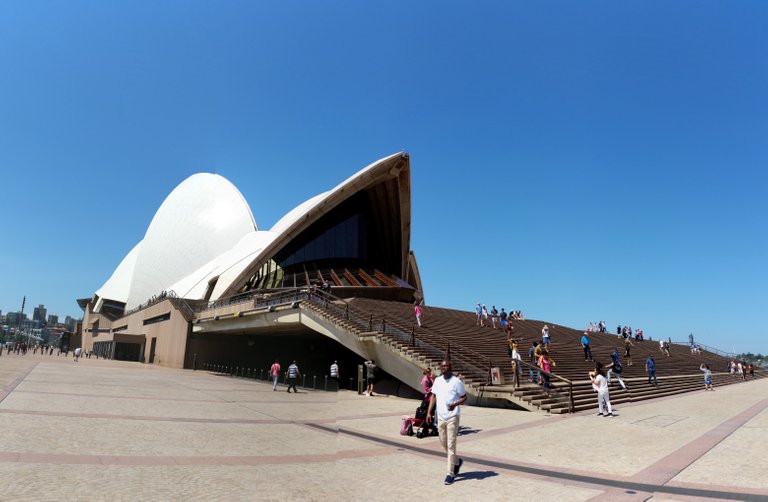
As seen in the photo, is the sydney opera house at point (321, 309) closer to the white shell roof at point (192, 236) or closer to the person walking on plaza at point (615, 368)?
the white shell roof at point (192, 236)

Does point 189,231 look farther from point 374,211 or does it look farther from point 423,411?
point 423,411

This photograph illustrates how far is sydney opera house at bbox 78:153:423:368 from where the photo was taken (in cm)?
3228

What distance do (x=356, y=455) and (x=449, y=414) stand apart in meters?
1.83

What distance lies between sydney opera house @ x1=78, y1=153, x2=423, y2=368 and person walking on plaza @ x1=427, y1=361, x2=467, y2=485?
15109 mm

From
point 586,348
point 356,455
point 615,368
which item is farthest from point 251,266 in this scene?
point 356,455

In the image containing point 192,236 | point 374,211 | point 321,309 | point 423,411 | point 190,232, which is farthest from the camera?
point 190,232

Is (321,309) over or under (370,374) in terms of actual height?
over

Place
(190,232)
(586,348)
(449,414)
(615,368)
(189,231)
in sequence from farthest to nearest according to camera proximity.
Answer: (189,231)
(190,232)
(586,348)
(615,368)
(449,414)

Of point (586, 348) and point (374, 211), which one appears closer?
point (586, 348)

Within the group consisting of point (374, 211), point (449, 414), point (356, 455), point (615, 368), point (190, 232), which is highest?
point (374, 211)

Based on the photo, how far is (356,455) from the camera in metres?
6.51

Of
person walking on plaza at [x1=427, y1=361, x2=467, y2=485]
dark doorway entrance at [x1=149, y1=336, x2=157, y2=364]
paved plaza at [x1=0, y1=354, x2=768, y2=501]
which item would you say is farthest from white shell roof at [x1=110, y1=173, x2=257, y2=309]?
person walking on plaza at [x1=427, y1=361, x2=467, y2=485]

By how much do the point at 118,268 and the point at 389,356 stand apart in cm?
7977

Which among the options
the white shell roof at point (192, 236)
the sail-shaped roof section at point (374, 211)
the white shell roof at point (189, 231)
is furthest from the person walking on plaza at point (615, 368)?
the white shell roof at point (189, 231)
